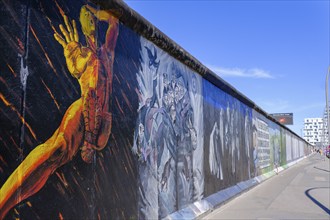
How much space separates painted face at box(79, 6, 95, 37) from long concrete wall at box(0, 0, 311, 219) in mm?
12

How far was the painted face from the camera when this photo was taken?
14.7ft

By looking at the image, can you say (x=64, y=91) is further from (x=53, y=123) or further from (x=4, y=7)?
(x=4, y=7)

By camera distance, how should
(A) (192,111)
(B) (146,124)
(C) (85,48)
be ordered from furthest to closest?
(A) (192,111), (B) (146,124), (C) (85,48)

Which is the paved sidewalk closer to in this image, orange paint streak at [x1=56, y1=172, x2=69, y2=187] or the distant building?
orange paint streak at [x1=56, y1=172, x2=69, y2=187]

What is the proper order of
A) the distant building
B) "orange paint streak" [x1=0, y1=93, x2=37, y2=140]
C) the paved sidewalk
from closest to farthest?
"orange paint streak" [x1=0, y1=93, x2=37, y2=140] → the paved sidewalk → the distant building

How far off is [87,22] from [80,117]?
1.15 metres

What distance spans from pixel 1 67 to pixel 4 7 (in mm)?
520

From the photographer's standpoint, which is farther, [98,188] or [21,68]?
[98,188]

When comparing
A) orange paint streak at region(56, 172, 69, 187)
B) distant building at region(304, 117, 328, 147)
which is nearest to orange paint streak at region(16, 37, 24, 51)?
orange paint streak at region(56, 172, 69, 187)

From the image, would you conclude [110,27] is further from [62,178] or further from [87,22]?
[62,178]

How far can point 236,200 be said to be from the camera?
11.1m

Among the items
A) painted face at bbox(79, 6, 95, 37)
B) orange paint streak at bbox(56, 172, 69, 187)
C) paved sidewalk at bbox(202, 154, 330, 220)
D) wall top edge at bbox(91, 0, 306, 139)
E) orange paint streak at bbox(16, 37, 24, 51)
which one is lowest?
paved sidewalk at bbox(202, 154, 330, 220)

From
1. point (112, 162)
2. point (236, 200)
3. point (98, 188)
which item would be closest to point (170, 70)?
point (112, 162)

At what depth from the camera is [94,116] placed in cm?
464
